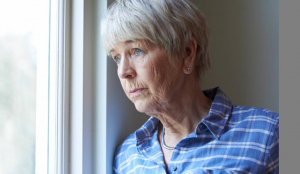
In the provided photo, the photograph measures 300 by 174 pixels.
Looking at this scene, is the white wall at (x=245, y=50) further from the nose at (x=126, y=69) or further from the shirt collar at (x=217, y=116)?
the nose at (x=126, y=69)

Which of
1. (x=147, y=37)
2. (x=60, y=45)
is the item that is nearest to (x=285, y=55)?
(x=147, y=37)

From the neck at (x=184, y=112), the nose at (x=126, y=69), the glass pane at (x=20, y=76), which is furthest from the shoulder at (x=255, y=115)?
the glass pane at (x=20, y=76)

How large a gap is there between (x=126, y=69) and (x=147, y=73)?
0.25 feet

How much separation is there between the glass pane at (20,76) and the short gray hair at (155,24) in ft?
→ 0.75

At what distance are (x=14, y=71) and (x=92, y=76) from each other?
1.17ft

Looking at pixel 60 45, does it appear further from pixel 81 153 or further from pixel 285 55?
pixel 285 55

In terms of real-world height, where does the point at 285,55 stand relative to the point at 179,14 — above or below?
below

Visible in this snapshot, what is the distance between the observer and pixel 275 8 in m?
1.66

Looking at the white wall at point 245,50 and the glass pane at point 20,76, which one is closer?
the glass pane at point 20,76

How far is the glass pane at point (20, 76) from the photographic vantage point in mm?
1067

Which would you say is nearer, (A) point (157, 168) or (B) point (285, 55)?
(B) point (285, 55)

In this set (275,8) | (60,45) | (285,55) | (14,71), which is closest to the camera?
(285,55)

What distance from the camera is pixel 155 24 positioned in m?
1.17

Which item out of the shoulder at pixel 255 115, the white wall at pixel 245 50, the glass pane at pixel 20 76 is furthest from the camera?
the white wall at pixel 245 50
